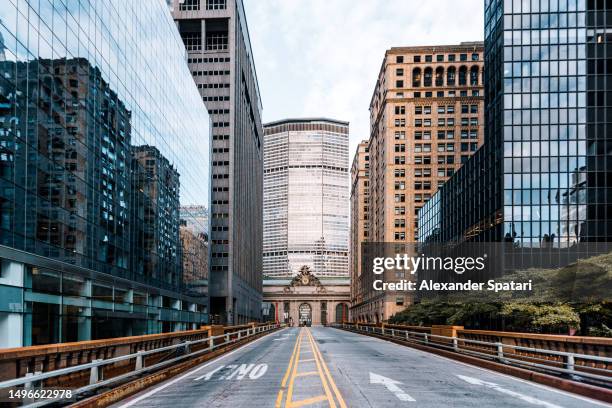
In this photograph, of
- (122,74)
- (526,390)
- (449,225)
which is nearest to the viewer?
A: (526,390)

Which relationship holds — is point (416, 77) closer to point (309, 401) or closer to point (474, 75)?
point (474, 75)

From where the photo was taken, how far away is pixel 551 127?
6981 cm

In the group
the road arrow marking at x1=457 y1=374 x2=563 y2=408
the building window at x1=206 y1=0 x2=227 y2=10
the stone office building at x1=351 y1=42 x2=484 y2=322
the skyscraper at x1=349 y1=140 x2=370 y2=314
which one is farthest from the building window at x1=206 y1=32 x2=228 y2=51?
the road arrow marking at x1=457 y1=374 x2=563 y2=408

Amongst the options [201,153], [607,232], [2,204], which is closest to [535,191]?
[607,232]

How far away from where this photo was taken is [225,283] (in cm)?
10194

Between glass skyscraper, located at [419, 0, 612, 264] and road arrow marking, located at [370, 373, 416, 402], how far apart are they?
177 ft

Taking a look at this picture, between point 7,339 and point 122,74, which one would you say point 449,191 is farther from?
point 7,339

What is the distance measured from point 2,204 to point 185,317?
42235mm

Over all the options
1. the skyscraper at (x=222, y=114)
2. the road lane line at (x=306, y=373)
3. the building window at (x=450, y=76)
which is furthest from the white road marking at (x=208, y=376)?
the building window at (x=450, y=76)

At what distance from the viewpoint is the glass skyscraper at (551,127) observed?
6744 cm

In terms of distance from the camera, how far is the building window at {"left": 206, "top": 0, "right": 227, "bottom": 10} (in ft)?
358

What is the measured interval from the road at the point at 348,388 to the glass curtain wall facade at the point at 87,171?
39.0 feet

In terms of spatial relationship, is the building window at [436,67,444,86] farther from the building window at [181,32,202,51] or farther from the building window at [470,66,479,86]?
the building window at [181,32,202,51]

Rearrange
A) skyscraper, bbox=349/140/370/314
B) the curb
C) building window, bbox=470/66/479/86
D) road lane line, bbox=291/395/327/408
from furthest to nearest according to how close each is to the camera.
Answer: skyscraper, bbox=349/140/370/314
building window, bbox=470/66/479/86
the curb
road lane line, bbox=291/395/327/408
